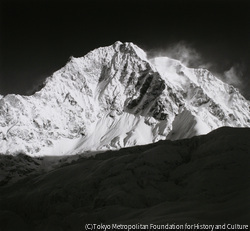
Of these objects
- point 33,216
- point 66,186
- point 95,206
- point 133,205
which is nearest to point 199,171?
point 133,205

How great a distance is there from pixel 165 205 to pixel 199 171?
27261 mm

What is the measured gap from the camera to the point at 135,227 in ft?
254

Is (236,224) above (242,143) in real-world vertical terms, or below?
below

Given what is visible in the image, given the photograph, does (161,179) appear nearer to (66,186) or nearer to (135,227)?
(66,186)

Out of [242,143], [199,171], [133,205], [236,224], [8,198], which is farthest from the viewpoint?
[8,198]

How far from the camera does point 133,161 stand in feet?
476

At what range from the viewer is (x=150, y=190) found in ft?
391

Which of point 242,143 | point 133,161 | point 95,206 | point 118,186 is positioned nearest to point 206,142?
point 242,143

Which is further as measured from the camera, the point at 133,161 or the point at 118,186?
the point at 133,161

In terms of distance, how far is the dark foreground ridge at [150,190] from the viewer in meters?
90.2

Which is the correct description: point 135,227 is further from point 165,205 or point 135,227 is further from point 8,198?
point 8,198

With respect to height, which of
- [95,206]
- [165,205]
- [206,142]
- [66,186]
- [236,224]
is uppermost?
[206,142]

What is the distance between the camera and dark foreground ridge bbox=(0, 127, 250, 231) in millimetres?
90225

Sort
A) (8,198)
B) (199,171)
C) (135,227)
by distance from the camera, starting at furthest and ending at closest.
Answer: (8,198) → (199,171) → (135,227)
